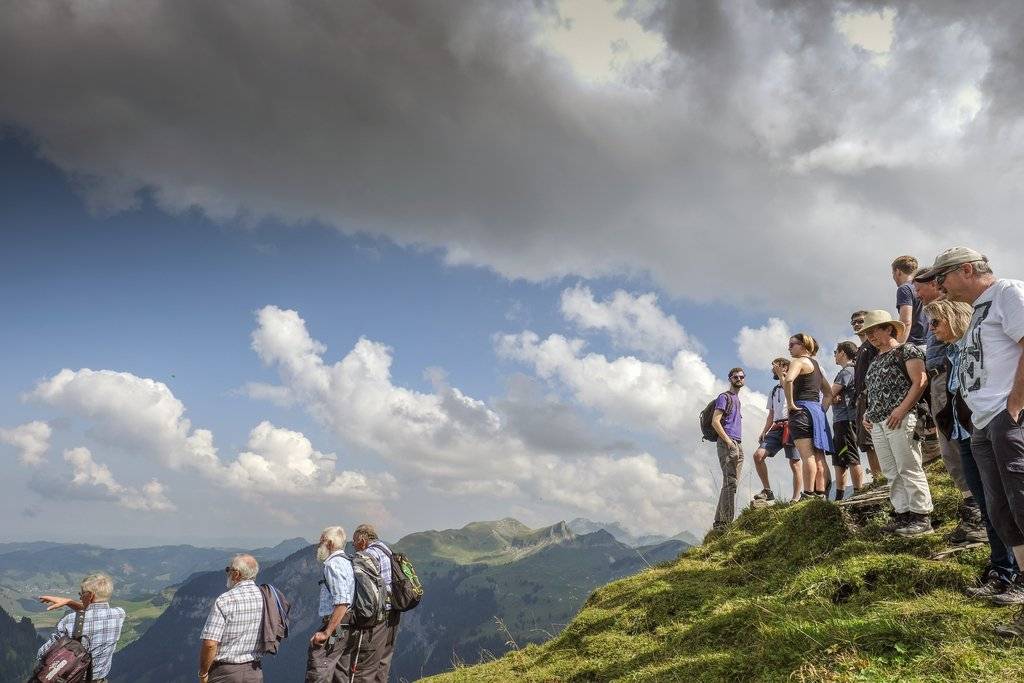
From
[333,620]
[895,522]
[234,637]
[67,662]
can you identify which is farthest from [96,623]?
[895,522]

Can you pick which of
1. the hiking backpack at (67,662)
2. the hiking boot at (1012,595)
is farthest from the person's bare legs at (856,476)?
the hiking backpack at (67,662)

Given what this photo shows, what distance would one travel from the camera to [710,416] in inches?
553

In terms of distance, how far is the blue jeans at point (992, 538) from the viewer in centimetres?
564

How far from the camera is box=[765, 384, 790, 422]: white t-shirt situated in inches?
534

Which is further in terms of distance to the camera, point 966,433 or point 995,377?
point 966,433

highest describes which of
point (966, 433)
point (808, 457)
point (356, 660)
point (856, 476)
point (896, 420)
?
point (896, 420)

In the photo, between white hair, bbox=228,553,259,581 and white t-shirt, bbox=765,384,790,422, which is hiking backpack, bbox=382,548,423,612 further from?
white t-shirt, bbox=765,384,790,422

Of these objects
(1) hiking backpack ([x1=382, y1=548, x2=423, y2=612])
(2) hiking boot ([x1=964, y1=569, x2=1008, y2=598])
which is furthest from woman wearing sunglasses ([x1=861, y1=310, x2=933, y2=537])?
(1) hiking backpack ([x1=382, y1=548, x2=423, y2=612])

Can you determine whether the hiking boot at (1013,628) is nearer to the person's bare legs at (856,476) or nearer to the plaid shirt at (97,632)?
the person's bare legs at (856,476)

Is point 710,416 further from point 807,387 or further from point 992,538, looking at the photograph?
point 992,538

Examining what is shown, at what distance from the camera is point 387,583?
33.2 ft

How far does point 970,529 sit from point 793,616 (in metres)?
2.95

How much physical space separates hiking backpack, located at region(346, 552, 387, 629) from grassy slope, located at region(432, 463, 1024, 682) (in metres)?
1.99

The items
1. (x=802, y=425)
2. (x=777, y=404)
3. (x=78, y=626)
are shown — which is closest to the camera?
(x=78, y=626)
